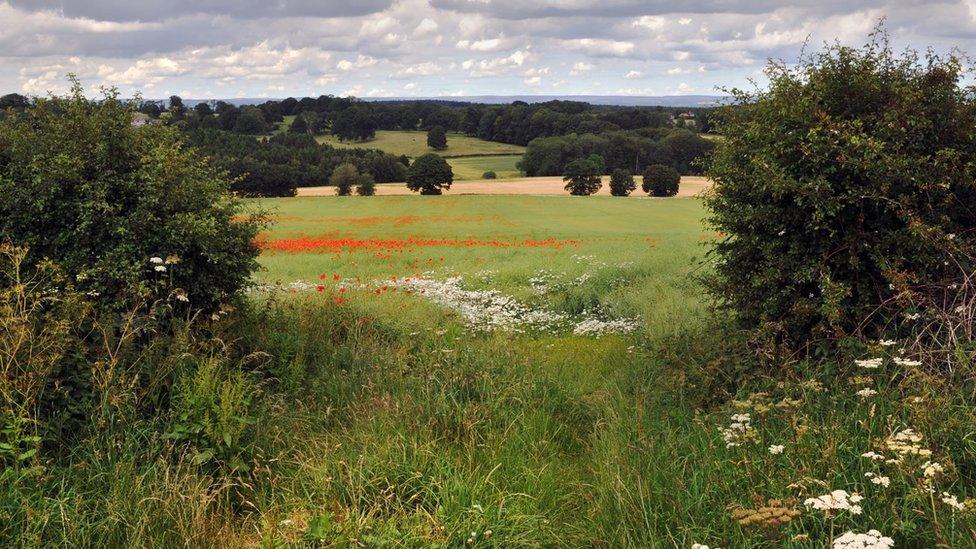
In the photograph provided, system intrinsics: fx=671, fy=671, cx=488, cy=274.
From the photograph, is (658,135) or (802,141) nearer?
(802,141)

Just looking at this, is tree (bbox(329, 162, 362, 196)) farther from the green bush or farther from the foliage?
the green bush

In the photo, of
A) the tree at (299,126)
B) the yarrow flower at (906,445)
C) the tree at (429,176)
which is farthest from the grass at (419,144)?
the yarrow flower at (906,445)

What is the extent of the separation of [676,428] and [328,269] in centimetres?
1610

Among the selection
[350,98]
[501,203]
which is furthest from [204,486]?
[350,98]

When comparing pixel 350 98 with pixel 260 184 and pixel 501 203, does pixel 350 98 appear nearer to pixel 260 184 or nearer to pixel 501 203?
pixel 260 184

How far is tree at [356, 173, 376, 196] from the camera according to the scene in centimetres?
7141

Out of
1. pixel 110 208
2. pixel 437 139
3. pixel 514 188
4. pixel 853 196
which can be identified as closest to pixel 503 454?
pixel 853 196

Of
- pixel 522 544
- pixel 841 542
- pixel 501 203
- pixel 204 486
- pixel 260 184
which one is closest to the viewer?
pixel 841 542

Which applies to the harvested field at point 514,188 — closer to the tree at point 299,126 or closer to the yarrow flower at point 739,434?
the tree at point 299,126

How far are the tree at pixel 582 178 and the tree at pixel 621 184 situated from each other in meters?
1.89

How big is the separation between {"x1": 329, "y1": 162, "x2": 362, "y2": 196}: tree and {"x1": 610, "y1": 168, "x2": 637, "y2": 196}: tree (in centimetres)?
2786

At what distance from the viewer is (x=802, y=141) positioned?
6.92 metres

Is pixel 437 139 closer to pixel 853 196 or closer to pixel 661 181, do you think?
pixel 661 181

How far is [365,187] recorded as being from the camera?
235 ft
